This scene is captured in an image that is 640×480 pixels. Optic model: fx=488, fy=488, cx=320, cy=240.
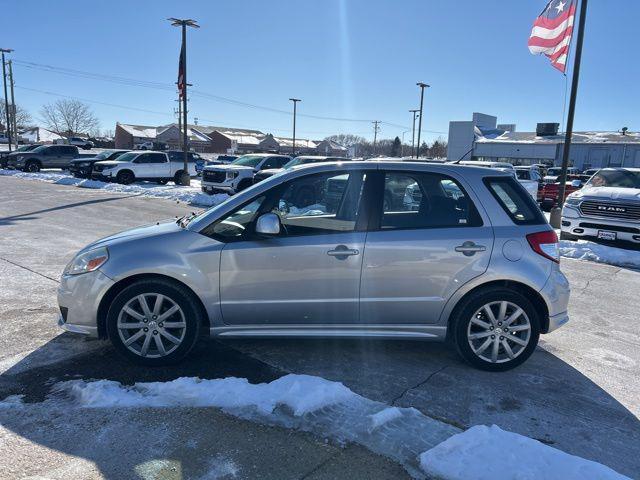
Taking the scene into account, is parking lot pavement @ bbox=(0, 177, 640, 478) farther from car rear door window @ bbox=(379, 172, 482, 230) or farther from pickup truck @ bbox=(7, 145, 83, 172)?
pickup truck @ bbox=(7, 145, 83, 172)

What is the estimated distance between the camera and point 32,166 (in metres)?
31.2

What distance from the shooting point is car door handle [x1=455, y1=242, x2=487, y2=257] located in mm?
3961

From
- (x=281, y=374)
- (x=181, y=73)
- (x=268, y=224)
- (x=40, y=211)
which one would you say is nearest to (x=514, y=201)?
(x=268, y=224)

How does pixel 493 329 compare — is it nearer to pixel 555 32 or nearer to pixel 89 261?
pixel 89 261

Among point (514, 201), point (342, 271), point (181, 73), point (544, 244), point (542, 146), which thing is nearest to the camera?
point (342, 271)

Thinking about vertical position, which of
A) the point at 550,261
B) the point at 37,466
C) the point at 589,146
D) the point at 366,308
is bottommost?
the point at 37,466

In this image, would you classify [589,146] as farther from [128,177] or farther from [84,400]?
[84,400]

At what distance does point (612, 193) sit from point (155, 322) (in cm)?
989

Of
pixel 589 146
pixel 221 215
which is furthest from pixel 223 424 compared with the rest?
pixel 589 146

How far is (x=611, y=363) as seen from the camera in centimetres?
443

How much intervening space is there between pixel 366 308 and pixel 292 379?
84 cm

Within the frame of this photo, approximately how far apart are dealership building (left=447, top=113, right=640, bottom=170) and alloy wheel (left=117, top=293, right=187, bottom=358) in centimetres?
4106

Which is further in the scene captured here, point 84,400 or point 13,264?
point 13,264

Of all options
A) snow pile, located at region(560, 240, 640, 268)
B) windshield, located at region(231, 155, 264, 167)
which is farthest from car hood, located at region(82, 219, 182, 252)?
windshield, located at region(231, 155, 264, 167)
